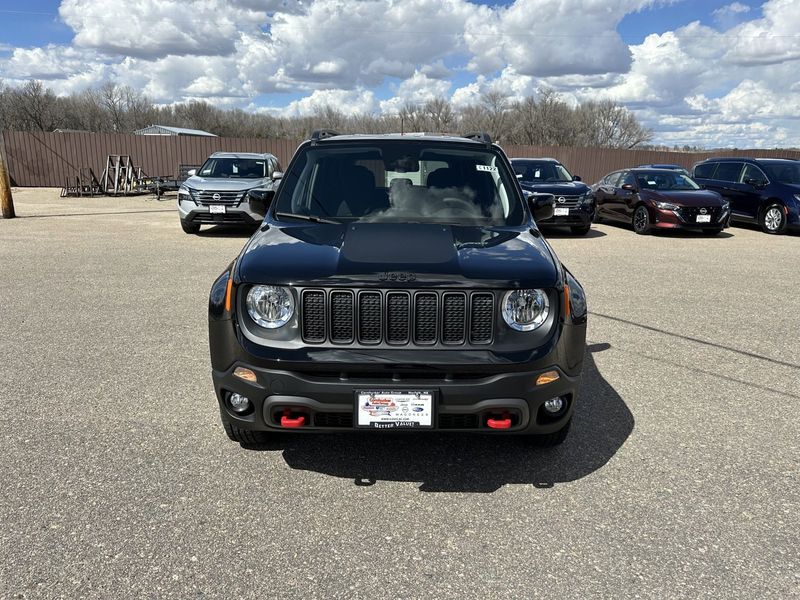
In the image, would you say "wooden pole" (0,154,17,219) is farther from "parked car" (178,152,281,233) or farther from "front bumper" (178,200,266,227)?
"front bumper" (178,200,266,227)

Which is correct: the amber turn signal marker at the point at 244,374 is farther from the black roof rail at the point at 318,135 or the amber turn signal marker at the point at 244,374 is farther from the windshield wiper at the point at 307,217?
the black roof rail at the point at 318,135

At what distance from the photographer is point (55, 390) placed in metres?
4.27

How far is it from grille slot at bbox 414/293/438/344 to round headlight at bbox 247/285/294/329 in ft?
1.95

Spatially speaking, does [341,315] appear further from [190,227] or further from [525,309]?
[190,227]

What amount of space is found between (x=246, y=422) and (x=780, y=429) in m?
3.26

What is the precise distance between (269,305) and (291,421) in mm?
557

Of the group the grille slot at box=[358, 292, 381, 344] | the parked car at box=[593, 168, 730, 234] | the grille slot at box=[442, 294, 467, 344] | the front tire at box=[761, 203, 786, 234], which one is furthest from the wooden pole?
the front tire at box=[761, 203, 786, 234]

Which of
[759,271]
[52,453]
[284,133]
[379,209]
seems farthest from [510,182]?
[284,133]

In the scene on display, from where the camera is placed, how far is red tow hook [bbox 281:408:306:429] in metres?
2.86

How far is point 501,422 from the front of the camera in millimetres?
2877

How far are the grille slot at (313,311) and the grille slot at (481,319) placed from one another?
69 cm

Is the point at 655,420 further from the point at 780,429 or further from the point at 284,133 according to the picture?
the point at 284,133

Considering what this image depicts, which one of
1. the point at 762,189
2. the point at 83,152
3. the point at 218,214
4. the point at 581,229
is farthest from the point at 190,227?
the point at 83,152

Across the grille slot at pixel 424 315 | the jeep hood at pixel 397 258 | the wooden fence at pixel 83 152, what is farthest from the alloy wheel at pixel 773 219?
the wooden fence at pixel 83 152
